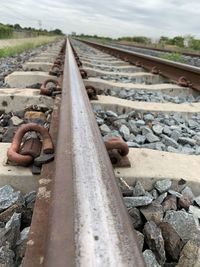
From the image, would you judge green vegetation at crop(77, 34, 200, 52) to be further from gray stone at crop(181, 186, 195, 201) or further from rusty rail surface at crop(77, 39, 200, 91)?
gray stone at crop(181, 186, 195, 201)

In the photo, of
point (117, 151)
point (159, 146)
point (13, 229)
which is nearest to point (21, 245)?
point (13, 229)

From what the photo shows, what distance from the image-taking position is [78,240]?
3.29 ft

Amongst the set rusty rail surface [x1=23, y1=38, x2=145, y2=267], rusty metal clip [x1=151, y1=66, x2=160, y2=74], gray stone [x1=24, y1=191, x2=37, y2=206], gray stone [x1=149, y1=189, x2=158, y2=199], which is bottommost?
rusty metal clip [x1=151, y1=66, x2=160, y2=74]

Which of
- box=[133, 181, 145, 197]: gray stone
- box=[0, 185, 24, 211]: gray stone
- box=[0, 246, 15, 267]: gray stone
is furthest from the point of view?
box=[133, 181, 145, 197]: gray stone

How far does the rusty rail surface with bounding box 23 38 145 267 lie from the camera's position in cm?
95

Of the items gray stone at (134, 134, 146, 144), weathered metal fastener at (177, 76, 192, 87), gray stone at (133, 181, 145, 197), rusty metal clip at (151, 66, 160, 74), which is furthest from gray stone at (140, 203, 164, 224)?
rusty metal clip at (151, 66, 160, 74)

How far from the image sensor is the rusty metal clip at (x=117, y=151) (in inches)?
76.9

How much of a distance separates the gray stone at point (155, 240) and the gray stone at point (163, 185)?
0.32 m

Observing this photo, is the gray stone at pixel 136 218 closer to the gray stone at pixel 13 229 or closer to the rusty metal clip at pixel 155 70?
the gray stone at pixel 13 229

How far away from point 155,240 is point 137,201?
279 mm

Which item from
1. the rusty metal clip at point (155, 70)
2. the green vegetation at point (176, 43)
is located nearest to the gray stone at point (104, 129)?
the rusty metal clip at point (155, 70)

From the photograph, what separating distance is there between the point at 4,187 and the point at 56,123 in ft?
2.29

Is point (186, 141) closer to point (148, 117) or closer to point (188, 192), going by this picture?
point (148, 117)

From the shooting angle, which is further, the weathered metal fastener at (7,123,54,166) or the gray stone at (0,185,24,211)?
the weathered metal fastener at (7,123,54,166)
